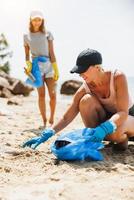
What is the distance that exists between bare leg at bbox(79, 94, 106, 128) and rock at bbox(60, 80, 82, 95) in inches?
554

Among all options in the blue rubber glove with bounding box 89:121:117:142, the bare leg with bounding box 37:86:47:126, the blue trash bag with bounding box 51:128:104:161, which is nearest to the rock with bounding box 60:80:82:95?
the bare leg with bounding box 37:86:47:126

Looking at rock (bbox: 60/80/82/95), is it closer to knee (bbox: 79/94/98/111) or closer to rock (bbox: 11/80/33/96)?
rock (bbox: 11/80/33/96)

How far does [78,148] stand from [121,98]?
0.54m

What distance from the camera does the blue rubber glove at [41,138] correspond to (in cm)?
380

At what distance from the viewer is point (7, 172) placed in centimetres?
335

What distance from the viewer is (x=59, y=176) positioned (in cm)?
323

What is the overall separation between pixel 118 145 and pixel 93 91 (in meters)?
0.55

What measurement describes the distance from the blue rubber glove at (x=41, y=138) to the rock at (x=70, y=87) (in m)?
14.0

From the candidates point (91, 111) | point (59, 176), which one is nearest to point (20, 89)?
point (91, 111)

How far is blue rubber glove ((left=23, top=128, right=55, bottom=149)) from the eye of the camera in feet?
12.5

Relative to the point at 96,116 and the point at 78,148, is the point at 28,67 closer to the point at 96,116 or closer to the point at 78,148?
the point at 96,116

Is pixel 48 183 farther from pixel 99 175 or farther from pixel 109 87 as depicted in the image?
pixel 109 87

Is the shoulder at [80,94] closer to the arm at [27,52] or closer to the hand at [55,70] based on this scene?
the hand at [55,70]

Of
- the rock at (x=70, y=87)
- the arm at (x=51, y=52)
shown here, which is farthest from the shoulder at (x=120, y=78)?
the rock at (x=70, y=87)
